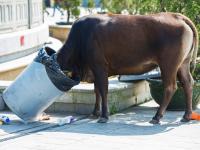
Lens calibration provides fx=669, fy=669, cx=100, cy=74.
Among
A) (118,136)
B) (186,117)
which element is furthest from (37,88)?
(186,117)

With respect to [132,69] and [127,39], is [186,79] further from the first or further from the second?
[127,39]

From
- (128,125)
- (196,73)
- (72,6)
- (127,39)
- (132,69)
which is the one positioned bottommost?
(72,6)

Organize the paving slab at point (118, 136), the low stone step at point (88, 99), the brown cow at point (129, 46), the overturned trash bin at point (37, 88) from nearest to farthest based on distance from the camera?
the paving slab at point (118, 136) → the overturned trash bin at point (37, 88) → the brown cow at point (129, 46) → the low stone step at point (88, 99)

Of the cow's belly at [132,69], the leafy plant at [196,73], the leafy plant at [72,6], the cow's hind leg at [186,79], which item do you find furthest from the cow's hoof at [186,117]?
the leafy plant at [72,6]

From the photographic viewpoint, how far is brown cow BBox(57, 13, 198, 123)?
10.1 meters

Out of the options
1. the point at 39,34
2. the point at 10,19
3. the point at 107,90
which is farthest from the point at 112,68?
the point at 39,34

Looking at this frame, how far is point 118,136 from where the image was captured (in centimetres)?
918

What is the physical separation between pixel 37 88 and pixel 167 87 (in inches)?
78.1

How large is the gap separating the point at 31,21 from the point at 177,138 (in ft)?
27.2

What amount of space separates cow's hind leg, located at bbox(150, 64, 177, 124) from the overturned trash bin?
4.32ft

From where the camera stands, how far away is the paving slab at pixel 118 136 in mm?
8570

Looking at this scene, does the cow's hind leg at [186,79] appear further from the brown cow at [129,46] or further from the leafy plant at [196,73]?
the leafy plant at [196,73]

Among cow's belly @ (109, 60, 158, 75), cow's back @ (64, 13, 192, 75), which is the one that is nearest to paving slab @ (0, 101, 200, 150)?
cow's belly @ (109, 60, 158, 75)

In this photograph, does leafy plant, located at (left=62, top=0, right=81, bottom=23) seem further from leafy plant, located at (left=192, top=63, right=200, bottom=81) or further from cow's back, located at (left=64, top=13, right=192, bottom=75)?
cow's back, located at (left=64, top=13, right=192, bottom=75)
